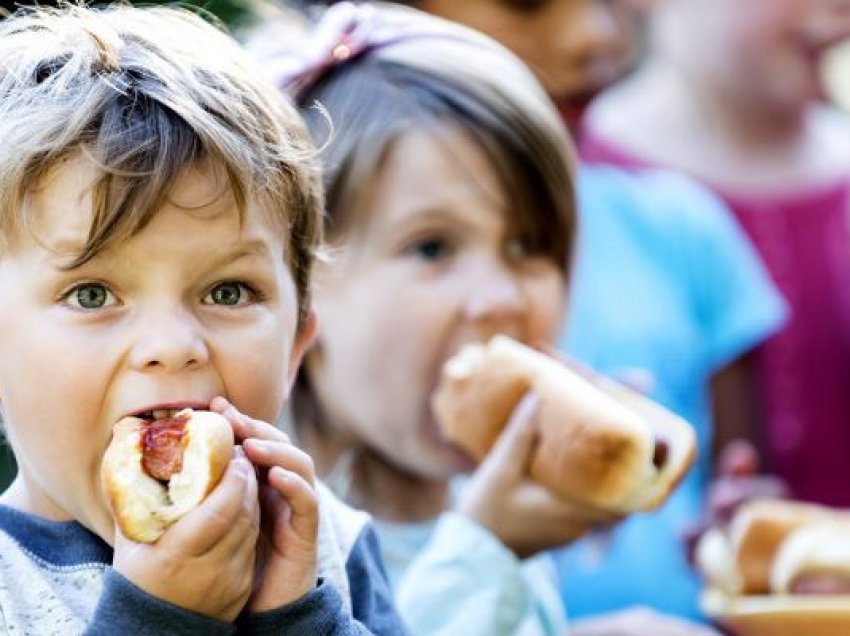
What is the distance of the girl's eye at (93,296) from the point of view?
6.34ft

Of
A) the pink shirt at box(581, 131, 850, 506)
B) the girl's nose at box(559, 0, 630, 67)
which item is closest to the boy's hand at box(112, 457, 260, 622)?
the girl's nose at box(559, 0, 630, 67)

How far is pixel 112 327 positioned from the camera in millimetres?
1912

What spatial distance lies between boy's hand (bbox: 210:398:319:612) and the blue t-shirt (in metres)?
2.04

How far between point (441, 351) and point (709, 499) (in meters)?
1.38

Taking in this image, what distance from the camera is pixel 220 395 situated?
195 cm

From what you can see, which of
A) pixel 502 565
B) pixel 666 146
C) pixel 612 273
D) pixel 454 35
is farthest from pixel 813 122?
pixel 502 565

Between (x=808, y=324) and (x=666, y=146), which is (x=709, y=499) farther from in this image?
(x=666, y=146)

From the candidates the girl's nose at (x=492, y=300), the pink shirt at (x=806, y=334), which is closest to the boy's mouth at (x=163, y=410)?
the girl's nose at (x=492, y=300)

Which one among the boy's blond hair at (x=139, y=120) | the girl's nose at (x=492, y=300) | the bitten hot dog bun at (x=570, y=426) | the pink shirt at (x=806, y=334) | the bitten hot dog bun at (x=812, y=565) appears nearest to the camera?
the boy's blond hair at (x=139, y=120)

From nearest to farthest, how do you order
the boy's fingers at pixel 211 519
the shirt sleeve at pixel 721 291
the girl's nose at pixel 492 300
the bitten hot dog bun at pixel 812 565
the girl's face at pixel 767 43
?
1. the boy's fingers at pixel 211 519
2. the girl's nose at pixel 492 300
3. the bitten hot dog bun at pixel 812 565
4. the shirt sleeve at pixel 721 291
5. the girl's face at pixel 767 43

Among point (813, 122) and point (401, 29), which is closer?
point (401, 29)

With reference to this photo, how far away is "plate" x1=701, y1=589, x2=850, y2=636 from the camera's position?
119 inches

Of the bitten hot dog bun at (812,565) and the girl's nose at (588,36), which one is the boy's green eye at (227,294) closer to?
the bitten hot dog bun at (812,565)

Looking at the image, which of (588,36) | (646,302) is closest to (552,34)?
(588,36)
